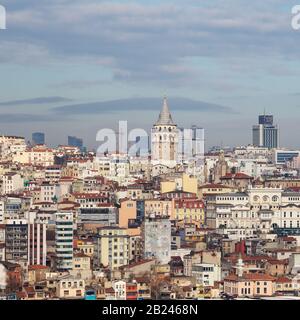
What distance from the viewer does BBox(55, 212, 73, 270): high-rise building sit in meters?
9.99

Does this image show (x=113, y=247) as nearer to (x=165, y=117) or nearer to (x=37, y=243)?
(x=37, y=243)

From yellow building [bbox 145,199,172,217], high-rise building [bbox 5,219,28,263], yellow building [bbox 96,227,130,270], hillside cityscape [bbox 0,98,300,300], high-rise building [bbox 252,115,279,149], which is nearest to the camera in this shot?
hillside cityscape [bbox 0,98,300,300]

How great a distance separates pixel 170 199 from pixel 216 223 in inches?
25.2

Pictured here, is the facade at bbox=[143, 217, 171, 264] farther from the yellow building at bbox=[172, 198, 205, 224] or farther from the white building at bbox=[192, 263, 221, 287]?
the yellow building at bbox=[172, 198, 205, 224]

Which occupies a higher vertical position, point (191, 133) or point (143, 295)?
point (191, 133)

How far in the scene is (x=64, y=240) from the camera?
10.9 metres

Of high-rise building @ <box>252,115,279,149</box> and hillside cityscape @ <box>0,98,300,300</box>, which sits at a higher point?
high-rise building @ <box>252,115,279,149</box>

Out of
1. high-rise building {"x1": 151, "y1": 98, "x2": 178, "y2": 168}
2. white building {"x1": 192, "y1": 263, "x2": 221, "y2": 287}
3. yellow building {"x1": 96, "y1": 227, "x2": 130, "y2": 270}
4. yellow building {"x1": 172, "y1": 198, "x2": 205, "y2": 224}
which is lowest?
white building {"x1": 192, "y1": 263, "x2": 221, "y2": 287}

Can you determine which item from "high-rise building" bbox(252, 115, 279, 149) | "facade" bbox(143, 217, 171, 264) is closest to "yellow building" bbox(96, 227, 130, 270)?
"facade" bbox(143, 217, 171, 264)

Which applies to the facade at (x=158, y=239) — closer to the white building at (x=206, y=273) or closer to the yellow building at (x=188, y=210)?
the white building at (x=206, y=273)

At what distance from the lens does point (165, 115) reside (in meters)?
8.25

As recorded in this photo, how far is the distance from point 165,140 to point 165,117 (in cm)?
163
